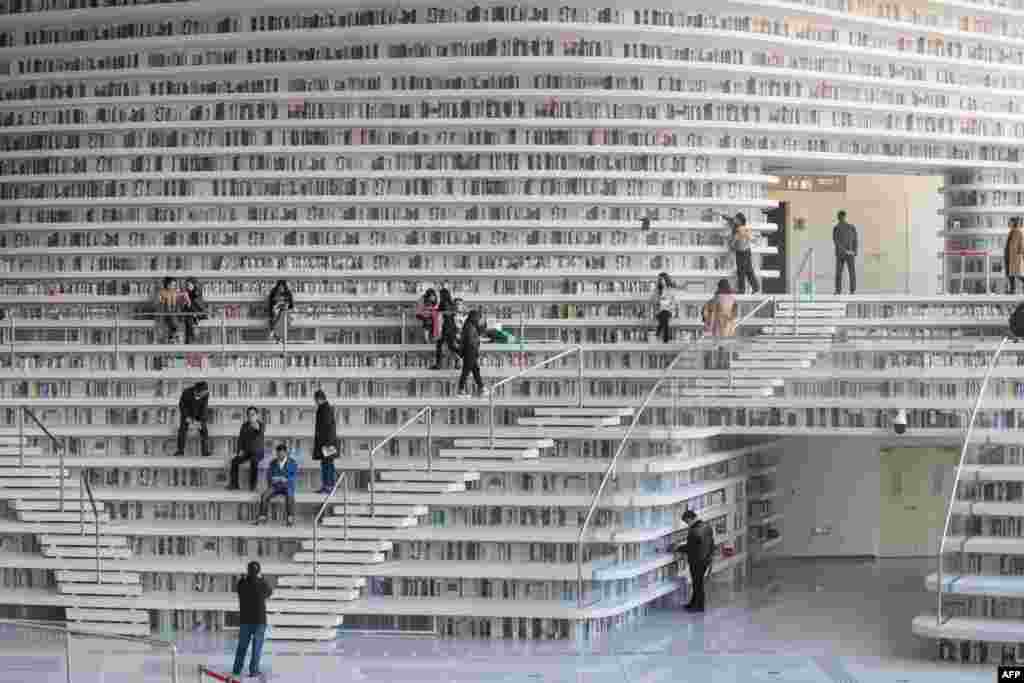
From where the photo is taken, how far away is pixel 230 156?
81.3 feet

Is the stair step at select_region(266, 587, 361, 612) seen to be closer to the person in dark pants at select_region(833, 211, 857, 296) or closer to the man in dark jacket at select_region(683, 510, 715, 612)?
the man in dark jacket at select_region(683, 510, 715, 612)

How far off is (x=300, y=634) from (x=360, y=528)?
4.58 feet

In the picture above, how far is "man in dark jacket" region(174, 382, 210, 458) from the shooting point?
69.1ft

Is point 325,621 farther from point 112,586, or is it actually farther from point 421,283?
point 421,283

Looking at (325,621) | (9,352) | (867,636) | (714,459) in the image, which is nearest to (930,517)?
(714,459)

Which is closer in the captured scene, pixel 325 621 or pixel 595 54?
pixel 325 621

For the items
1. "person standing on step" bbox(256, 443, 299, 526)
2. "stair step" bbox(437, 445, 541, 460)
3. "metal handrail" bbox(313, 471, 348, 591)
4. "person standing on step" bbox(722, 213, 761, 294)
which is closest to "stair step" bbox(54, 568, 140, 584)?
"person standing on step" bbox(256, 443, 299, 526)

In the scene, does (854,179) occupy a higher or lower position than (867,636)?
higher

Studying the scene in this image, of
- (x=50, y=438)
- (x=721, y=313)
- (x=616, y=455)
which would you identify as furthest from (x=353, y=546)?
(x=721, y=313)

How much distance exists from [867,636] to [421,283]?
24.6 ft

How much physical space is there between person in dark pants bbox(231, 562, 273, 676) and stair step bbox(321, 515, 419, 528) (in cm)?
248

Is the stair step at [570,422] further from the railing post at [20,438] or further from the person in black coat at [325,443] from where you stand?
the railing post at [20,438]

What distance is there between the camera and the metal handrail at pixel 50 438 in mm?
20406

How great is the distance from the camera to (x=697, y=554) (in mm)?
19953
